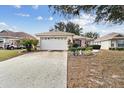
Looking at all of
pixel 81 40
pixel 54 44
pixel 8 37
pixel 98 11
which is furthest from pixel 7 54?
pixel 98 11

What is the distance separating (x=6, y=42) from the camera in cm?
1483

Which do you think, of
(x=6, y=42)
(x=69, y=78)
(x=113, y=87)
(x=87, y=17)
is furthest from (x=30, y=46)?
(x=113, y=87)

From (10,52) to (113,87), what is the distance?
9.66m

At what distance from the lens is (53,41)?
620 inches

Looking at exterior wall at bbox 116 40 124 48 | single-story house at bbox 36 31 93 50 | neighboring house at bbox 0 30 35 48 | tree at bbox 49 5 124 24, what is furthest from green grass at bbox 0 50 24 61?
exterior wall at bbox 116 40 124 48

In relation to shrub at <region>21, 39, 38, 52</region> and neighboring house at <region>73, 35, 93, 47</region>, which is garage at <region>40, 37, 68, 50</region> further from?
neighboring house at <region>73, 35, 93, 47</region>

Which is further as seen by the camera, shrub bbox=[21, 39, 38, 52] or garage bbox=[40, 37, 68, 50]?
shrub bbox=[21, 39, 38, 52]

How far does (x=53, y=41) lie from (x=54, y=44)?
12.2 inches

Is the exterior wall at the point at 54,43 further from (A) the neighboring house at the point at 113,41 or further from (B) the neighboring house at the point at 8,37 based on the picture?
(A) the neighboring house at the point at 113,41

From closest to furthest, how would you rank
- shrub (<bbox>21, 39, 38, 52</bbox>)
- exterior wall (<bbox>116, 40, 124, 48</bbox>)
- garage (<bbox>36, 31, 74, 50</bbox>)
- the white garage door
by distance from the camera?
exterior wall (<bbox>116, 40, 124, 48</bbox>)
garage (<bbox>36, 31, 74, 50</bbox>)
the white garage door
shrub (<bbox>21, 39, 38, 52</bbox>)

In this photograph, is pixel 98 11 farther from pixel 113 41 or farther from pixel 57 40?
pixel 57 40

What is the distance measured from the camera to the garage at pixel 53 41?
14.4 meters

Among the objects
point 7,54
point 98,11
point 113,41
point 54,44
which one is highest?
point 98,11

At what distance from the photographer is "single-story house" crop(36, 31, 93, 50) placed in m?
12.7
